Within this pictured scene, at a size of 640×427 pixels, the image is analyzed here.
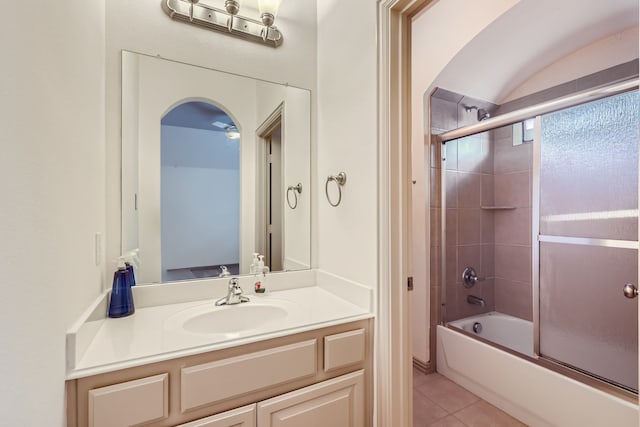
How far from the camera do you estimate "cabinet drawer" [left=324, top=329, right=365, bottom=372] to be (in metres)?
1.16

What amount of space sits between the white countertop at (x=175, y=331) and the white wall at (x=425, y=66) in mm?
1054

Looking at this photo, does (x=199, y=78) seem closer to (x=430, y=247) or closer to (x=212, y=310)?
(x=212, y=310)

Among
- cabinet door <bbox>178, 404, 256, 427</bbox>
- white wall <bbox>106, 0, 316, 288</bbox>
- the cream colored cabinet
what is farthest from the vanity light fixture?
cabinet door <bbox>178, 404, 256, 427</bbox>

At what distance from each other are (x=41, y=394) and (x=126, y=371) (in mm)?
254

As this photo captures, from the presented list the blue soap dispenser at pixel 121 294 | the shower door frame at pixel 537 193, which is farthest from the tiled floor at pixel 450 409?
the blue soap dispenser at pixel 121 294

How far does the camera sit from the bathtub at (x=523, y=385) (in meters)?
1.37

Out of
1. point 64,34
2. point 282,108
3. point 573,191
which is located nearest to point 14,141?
point 64,34

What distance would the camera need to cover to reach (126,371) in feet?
2.82

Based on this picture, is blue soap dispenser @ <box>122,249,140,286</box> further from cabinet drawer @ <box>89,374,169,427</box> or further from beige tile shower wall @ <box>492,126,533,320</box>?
beige tile shower wall @ <box>492,126,533,320</box>

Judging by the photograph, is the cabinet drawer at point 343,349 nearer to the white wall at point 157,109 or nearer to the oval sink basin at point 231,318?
the oval sink basin at point 231,318

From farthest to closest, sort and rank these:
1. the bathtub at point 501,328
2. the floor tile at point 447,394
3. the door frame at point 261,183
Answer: the bathtub at point 501,328
the floor tile at point 447,394
the door frame at point 261,183

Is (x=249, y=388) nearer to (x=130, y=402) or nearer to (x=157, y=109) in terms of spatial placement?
(x=130, y=402)

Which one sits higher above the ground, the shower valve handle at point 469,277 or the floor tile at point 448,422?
the shower valve handle at point 469,277

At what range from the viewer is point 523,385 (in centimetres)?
167
